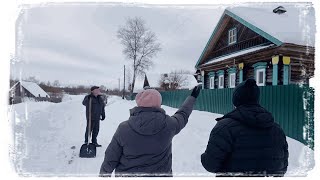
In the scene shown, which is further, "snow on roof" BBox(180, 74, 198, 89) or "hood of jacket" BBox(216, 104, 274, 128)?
"snow on roof" BBox(180, 74, 198, 89)

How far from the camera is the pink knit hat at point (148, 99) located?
4.82 feet

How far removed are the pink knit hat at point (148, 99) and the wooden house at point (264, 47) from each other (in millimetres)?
1092

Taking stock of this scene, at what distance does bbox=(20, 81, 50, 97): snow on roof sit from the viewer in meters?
1.82

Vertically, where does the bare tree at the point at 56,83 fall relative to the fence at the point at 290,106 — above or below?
above

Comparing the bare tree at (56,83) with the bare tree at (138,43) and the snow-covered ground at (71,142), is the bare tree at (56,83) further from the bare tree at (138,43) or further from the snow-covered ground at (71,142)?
the bare tree at (138,43)

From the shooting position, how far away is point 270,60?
5746 millimetres

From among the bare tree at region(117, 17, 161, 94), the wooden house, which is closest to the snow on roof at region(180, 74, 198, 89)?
the wooden house

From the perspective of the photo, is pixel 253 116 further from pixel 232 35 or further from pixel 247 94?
pixel 232 35

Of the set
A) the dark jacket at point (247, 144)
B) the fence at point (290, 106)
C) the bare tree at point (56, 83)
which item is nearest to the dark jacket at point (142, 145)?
the dark jacket at point (247, 144)

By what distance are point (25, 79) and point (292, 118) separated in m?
3.37

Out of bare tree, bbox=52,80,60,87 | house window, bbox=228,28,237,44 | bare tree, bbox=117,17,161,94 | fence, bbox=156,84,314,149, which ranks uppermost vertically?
house window, bbox=228,28,237,44

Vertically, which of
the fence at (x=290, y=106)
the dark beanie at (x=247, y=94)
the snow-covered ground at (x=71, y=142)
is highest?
the dark beanie at (x=247, y=94)

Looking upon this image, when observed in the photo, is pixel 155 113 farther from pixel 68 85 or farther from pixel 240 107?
pixel 68 85

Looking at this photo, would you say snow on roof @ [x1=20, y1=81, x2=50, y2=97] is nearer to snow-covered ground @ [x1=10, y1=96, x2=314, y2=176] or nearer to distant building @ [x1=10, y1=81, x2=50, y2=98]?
distant building @ [x1=10, y1=81, x2=50, y2=98]
